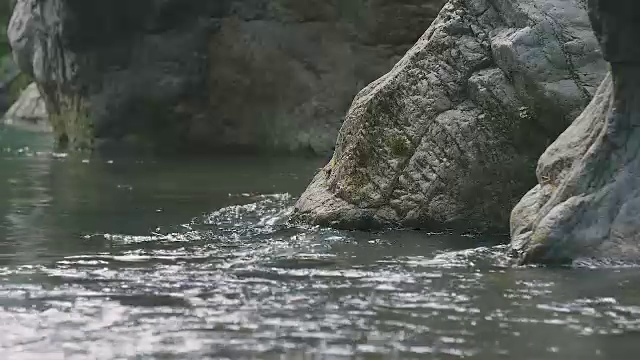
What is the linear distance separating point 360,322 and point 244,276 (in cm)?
137

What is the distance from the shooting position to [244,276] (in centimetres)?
609

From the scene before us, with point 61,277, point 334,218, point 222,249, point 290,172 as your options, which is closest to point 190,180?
point 290,172

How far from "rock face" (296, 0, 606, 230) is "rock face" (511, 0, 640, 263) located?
1351 mm

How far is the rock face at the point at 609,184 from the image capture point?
6.16m

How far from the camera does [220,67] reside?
18.8 m

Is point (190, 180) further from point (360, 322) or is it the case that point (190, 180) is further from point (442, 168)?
point (360, 322)

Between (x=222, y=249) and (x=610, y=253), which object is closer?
(x=610, y=253)

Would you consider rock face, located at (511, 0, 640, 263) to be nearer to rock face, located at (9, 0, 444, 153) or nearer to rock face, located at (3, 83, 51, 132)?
rock face, located at (9, 0, 444, 153)

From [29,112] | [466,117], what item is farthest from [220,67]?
[29,112]

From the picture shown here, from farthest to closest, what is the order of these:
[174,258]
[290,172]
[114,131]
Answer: [114,131] < [290,172] < [174,258]

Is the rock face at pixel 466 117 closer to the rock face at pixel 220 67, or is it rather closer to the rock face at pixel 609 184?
the rock face at pixel 609 184

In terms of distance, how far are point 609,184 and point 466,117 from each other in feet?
7.03

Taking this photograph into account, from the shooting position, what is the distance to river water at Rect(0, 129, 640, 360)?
14.6 feet

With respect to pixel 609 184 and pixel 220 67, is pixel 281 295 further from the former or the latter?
pixel 220 67
